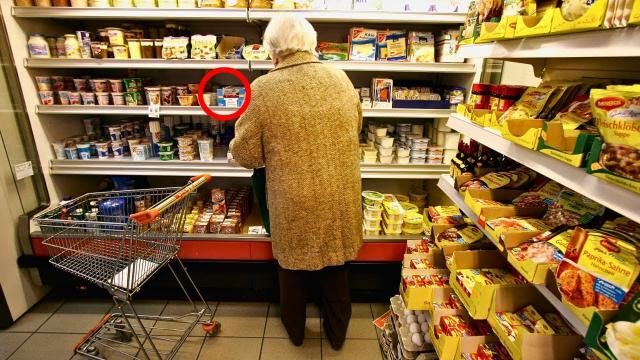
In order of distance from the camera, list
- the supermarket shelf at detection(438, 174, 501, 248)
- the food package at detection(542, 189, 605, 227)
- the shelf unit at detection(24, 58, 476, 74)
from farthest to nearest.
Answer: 1. the shelf unit at detection(24, 58, 476, 74)
2. the supermarket shelf at detection(438, 174, 501, 248)
3. the food package at detection(542, 189, 605, 227)

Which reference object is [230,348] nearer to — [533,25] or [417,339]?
[417,339]

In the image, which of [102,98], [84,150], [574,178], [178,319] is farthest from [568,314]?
[84,150]

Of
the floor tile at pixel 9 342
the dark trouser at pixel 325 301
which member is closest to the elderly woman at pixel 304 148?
the dark trouser at pixel 325 301

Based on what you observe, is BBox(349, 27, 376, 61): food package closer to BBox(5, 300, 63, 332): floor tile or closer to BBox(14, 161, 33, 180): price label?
BBox(14, 161, 33, 180): price label

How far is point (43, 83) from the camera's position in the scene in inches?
92.7

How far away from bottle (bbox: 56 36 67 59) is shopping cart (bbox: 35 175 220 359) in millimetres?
1061

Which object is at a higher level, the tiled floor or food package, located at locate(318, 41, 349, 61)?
food package, located at locate(318, 41, 349, 61)

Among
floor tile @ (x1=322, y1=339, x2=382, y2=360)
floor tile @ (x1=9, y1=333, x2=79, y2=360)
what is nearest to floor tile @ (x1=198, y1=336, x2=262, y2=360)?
floor tile @ (x1=322, y1=339, x2=382, y2=360)

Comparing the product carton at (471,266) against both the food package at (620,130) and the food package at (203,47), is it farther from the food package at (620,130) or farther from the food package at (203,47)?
Answer: the food package at (203,47)

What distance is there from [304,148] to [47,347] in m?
2.16

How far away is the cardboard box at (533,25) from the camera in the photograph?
1013mm

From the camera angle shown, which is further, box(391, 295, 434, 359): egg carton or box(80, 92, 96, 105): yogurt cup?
box(80, 92, 96, 105): yogurt cup

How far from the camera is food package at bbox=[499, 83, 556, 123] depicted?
1222 mm

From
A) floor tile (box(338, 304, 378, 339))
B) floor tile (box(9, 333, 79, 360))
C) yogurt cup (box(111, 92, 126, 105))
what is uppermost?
yogurt cup (box(111, 92, 126, 105))
